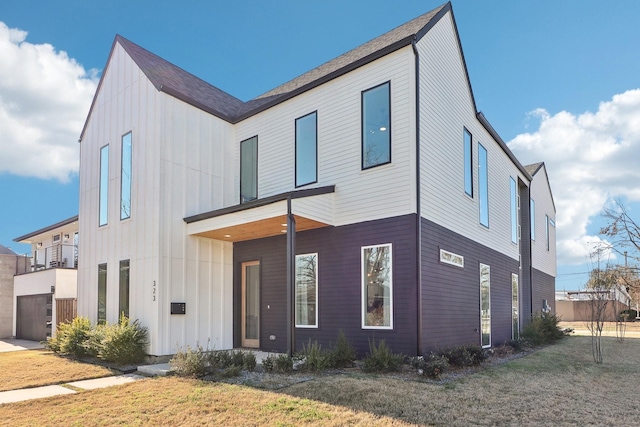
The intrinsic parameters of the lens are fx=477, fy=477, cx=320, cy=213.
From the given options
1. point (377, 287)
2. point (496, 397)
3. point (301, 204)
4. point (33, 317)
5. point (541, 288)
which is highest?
point (301, 204)

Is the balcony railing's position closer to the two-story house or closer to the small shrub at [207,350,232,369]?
the two-story house

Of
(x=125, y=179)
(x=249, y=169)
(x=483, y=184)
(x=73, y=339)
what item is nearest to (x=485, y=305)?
(x=483, y=184)

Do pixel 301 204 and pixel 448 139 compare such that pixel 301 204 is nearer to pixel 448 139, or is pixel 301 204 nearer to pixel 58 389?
pixel 448 139

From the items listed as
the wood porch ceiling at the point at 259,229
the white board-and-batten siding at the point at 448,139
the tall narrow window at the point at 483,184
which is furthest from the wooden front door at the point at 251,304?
the tall narrow window at the point at 483,184

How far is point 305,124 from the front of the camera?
1145cm

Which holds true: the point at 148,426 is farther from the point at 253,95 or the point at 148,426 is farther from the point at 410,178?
the point at 253,95

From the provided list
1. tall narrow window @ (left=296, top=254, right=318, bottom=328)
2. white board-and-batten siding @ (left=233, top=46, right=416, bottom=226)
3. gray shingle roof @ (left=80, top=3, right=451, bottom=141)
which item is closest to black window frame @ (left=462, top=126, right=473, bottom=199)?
gray shingle roof @ (left=80, top=3, right=451, bottom=141)

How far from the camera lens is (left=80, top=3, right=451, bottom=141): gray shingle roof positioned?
34.1 feet

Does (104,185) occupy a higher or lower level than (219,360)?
higher

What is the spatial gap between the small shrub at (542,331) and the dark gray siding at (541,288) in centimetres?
250

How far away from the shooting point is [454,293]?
10992 millimetres

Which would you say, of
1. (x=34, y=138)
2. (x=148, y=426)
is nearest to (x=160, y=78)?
(x=34, y=138)

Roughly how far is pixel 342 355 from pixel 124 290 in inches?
236

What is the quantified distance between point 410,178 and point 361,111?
1980 mm
